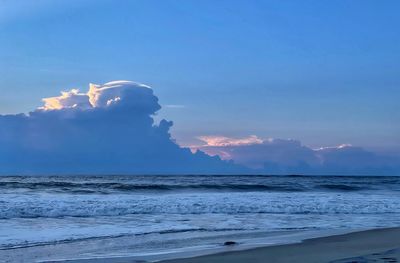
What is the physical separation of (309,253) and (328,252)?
18.7 inches

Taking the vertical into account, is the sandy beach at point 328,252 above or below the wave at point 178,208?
below

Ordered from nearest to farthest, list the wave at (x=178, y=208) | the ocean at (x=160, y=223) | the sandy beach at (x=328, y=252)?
the sandy beach at (x=328, y=252) → the ocean at (x=160, y=223) → the wave at (x=178, y=208)

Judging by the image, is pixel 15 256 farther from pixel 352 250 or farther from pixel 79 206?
pixel 79 206

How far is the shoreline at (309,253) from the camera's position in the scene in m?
9.57

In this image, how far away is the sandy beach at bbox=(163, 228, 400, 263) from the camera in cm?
955

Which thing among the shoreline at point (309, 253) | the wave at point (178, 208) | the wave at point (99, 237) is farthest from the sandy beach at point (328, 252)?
the wave at point (178, 208)

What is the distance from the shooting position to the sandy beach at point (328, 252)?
955cm

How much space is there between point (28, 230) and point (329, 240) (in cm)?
784

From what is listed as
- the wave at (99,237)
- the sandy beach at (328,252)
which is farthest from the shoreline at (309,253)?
the wave at (99,237)

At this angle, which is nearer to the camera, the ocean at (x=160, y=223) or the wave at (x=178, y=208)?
the ocean at (x=160, y=223)

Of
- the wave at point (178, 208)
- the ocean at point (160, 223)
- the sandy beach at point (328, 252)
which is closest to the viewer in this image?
the sandy beach at point (328, 252)

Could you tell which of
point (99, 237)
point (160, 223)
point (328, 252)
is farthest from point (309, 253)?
point (160, 223)

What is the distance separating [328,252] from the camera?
1067cm

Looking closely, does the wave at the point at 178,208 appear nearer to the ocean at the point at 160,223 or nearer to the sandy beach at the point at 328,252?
the ocean at the point at 160,223
